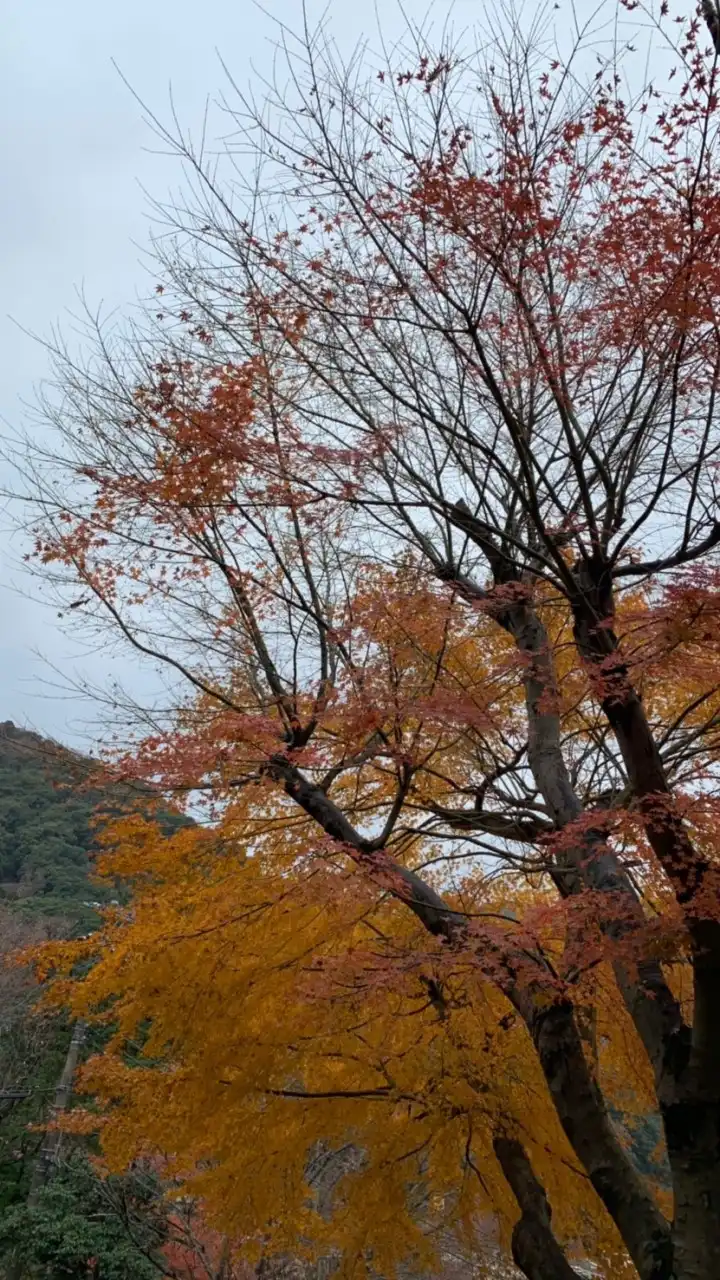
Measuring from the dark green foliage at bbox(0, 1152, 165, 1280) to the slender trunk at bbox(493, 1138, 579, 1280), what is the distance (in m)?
9.05

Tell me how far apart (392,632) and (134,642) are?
6.36 feet

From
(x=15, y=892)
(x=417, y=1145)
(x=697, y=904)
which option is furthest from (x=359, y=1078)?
(x=15, y=892)

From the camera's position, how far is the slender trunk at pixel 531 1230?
4.92 meters

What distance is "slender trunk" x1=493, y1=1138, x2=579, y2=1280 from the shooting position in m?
4.92

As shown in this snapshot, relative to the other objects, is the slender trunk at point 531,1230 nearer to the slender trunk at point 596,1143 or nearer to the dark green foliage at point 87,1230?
the slender trunk at point 596,1143

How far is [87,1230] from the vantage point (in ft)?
44.0

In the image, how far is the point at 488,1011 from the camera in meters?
6.25

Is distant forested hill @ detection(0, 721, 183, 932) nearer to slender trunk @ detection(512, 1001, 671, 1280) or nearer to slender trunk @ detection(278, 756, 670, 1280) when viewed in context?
slender trunk @ detection(278, 756, 670, 1280)

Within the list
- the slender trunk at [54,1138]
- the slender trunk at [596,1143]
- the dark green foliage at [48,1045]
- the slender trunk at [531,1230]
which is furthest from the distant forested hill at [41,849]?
the slender trunk at [596,1143]

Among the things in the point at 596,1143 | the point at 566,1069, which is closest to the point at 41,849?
the point at 566,1069

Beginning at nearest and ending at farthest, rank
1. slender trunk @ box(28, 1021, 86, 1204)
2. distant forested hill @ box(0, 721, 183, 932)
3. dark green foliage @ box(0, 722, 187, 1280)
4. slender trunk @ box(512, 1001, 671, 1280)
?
1. slender trunk @ box(512, 1001, 671, 1280)
2. dark green foliage @ box(0, 722, 187, 1280)
3. slender trunk @ box(28, 1021, 86, 1204)
4. distant forested hill @ box(0, 721, 183, 932)

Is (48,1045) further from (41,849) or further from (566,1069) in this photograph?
(566,1069)

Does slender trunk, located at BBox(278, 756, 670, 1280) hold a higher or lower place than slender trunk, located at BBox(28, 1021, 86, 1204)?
higher

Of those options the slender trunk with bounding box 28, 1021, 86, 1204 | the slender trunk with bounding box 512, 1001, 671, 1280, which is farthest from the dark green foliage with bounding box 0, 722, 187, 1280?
the slender trunk with bounding box 512, 1001, 671, 1280
